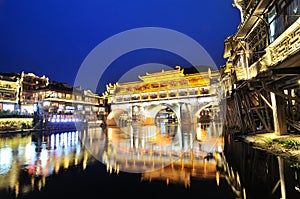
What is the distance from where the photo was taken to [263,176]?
20.7 feet

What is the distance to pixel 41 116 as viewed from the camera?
3691cm

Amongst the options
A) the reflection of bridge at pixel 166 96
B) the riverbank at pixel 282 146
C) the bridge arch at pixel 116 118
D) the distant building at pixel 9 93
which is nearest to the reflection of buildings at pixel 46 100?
the distant building at pixel 9 93

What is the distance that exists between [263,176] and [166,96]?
3864 centimetres

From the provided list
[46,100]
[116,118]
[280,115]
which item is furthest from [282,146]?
[116,118]

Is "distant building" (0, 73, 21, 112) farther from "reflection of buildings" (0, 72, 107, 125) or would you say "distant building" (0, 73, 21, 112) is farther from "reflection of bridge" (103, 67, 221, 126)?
"reflection of bridge" (103, 67, 221, 126)

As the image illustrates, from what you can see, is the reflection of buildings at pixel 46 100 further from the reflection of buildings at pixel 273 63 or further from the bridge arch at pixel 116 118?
the reflection of buildings at pixel 273 63

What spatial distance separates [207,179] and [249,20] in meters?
10.8

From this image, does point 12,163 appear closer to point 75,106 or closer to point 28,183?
point 28,183

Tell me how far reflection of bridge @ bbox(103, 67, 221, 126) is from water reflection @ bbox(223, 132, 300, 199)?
1195 inches

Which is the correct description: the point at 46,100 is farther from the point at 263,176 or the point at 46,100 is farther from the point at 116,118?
the point at 263,176

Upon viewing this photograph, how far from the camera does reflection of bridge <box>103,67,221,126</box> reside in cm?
4144

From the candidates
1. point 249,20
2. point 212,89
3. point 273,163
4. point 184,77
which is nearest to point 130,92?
point 184,77

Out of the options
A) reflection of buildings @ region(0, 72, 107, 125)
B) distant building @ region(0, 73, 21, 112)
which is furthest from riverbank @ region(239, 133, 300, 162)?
distant building @ region(0, 73, 21, 112)

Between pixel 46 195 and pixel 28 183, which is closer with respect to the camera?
pixel 46 195
